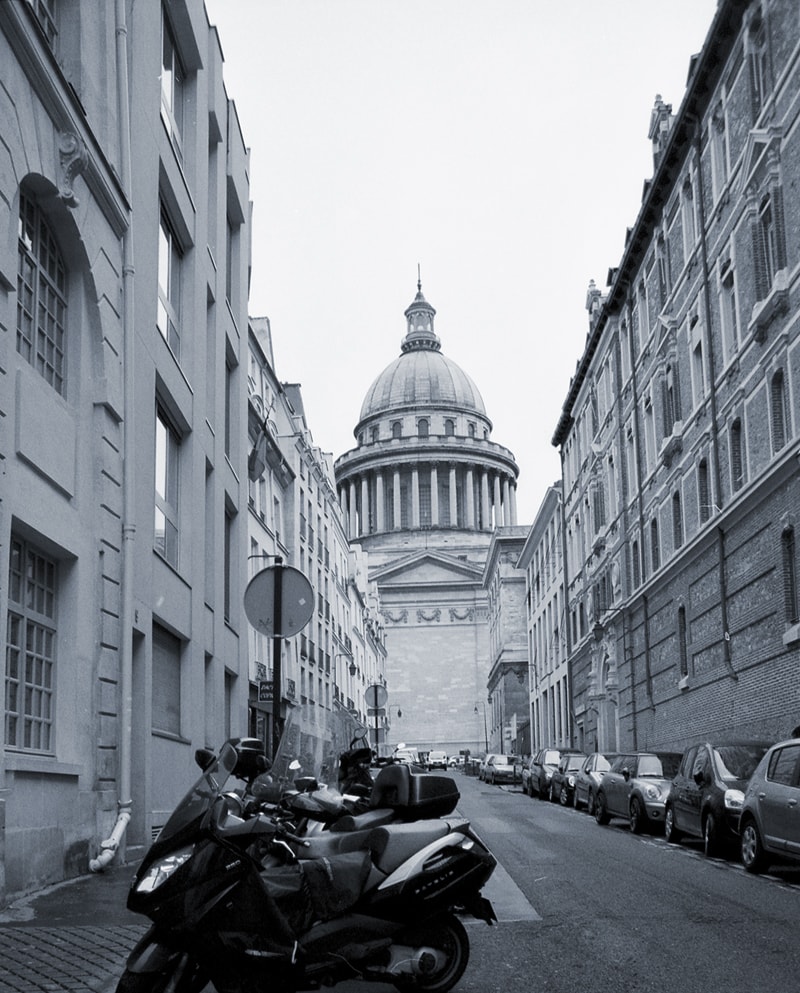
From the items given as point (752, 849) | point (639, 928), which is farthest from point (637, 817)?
point (639, 928)

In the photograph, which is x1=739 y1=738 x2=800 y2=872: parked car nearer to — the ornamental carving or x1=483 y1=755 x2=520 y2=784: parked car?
the ornamental carving

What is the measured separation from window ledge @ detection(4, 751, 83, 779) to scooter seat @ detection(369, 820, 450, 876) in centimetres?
492

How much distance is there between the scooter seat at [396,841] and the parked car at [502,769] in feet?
153

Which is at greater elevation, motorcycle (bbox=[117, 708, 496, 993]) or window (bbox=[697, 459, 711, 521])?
window (bbox=[697, 459, 711, 521])

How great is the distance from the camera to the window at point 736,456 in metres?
27.5

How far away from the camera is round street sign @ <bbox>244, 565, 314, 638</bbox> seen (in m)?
11.1

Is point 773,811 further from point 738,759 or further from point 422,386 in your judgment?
point 422,386

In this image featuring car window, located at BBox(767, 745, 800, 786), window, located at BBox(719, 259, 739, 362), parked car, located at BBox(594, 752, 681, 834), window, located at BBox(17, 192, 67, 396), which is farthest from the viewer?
window, located at BBox(719, 259, 739, 362)

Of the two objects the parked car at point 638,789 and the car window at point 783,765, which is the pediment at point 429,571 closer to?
the parked car at point 638,789

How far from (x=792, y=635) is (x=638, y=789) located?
461cm

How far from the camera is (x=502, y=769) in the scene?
53844 millimetres

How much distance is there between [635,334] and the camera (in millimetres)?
38906

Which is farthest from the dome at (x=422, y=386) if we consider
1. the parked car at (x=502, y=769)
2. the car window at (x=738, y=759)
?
the car window at (x=738, y=759)

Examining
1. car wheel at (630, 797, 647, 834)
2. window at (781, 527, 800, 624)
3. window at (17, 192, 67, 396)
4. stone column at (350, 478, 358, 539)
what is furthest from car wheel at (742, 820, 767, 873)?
stone column at (350, 478, 358, 539)
